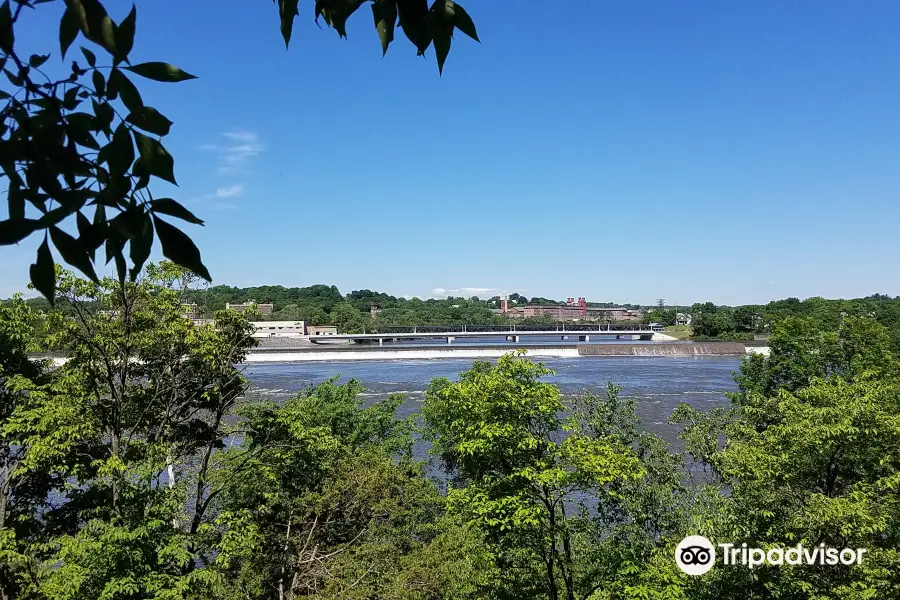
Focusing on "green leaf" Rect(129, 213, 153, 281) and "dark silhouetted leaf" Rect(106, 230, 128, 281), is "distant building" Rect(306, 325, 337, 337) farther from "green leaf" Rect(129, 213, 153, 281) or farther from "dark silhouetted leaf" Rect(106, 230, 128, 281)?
"green leaf" Rect(129, 213, 153, 281)

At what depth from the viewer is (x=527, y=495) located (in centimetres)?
898

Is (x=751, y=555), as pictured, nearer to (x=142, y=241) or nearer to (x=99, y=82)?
(x=142, y=241)

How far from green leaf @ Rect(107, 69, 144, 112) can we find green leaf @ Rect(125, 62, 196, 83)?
3 cm

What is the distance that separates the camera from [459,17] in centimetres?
137

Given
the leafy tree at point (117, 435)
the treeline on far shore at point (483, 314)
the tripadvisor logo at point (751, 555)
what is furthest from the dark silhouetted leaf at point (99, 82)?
the treeline on far shore at point (483, 314)

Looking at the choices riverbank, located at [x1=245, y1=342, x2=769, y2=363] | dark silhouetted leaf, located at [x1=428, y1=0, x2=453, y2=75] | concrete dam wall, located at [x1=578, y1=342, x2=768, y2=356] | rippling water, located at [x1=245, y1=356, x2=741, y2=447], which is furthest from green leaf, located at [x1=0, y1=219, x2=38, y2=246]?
concrete dam wall, located at [x1=578, y1=342, x2=768, y2=356]

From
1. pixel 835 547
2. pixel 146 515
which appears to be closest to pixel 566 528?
pixel 835 547

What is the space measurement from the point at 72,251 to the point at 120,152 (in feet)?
0.69

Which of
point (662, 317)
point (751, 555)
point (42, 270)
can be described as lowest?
point (751, 555)

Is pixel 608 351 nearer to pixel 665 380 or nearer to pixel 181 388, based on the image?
pixel 665 380

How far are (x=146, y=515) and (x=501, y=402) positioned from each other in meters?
5.34

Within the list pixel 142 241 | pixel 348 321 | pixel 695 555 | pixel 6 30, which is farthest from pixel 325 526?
pixel 348 321

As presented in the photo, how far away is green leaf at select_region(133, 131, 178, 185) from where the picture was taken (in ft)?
3.78

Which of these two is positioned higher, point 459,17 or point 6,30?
point 459,17
